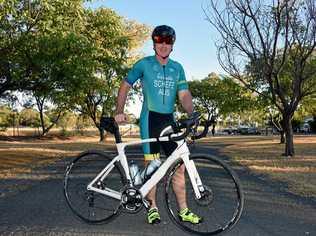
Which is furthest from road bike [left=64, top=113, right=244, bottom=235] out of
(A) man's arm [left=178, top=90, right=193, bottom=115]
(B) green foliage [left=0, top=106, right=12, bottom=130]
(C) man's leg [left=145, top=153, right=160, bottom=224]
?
(B) green foliage [left=0, top=106, right=12, bottom=130]

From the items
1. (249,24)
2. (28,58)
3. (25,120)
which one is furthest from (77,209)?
(25,120)

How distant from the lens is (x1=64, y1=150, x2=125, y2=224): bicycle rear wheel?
222 inches

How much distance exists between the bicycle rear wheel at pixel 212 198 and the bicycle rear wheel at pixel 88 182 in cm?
68

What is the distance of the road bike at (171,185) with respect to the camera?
16.7 feet

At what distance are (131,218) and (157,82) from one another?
185 cm

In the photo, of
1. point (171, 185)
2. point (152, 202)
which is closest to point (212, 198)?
point (171, 185)

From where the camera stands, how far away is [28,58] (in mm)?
16297

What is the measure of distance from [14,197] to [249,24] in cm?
1444

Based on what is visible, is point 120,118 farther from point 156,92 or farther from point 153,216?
point 153,216

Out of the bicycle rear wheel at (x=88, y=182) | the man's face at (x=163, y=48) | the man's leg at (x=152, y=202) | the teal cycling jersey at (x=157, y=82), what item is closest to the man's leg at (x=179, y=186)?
the man's leg at (x=152, y=202)

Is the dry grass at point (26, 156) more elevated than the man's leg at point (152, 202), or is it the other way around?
the man's leg at point (152, 202)

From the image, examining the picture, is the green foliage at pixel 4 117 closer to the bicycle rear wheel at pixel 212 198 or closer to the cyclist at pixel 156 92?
the cyclist at pixel 156 92

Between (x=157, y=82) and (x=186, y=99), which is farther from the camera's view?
(x=186, y=99)

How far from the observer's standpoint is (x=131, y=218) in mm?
Result: 6121
